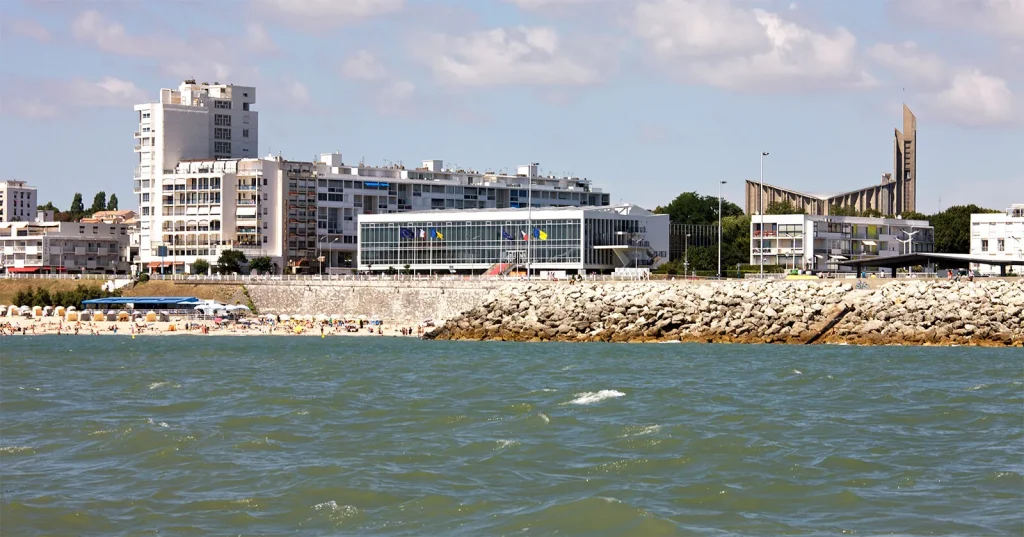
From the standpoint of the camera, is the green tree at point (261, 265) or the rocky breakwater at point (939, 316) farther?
the green tree at point (261, 265)

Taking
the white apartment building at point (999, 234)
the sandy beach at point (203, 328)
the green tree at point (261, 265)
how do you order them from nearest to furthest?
the sandy beach at point (203, 328) < the white apartment building at point (999, 234) < the green tree at point (261, 265)

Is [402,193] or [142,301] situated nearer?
[142,301]

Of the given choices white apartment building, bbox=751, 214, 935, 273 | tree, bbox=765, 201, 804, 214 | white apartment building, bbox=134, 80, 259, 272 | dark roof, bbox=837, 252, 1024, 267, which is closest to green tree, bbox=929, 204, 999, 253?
white apartment building, bbox=751, 214, 935, 273

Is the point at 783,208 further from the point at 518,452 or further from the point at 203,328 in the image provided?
the point at 518,452

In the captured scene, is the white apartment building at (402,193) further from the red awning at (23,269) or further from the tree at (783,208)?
the red awning at (23,269)

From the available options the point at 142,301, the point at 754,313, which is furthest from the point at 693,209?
the point at 754,313

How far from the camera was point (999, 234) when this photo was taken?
123188mm

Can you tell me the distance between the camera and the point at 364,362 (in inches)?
2282

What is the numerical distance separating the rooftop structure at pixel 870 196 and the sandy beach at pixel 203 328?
76.9m

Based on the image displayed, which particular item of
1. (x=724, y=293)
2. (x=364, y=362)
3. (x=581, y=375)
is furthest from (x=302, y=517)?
(x=724, y=293)

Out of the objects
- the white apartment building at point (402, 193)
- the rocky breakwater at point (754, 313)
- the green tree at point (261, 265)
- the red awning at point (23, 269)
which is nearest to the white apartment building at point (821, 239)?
the white apartment building at point (402, 193)

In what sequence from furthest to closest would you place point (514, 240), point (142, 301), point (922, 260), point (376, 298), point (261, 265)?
1. point (261, 265)
2. point (514, 240)
3. point (142, 301)
4. point (376, 298)
5. point (922, 260)

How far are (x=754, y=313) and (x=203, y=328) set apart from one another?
41590 mm

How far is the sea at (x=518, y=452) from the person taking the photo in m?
22.6
